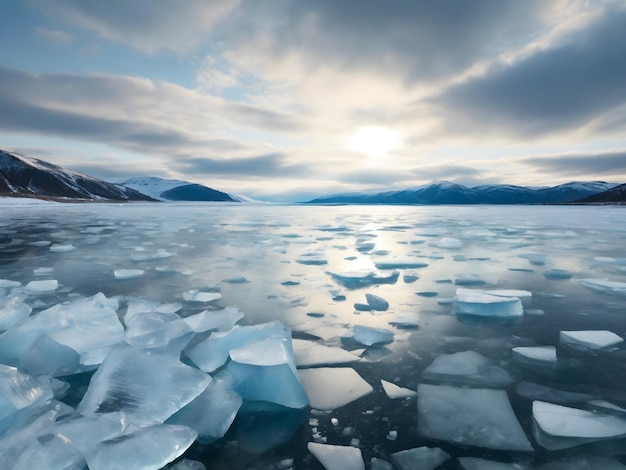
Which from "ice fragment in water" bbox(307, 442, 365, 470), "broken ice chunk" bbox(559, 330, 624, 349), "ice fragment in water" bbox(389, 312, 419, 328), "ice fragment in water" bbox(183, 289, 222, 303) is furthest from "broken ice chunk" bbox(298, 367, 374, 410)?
"ice fragment in water" bbox(183, 289, 222, 303)

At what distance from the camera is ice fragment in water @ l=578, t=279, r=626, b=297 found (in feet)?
13.3

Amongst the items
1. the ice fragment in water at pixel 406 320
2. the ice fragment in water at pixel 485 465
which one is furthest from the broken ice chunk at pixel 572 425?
the ice fragment in water at pixel 406 320

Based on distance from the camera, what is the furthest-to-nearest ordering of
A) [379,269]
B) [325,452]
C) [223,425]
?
[379,269]
[223,425]
[325,452]

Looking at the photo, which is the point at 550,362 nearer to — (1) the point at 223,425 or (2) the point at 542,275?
(1) the point at 223,425

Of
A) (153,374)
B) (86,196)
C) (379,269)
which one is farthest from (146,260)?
(86,196)

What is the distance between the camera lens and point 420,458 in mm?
1537

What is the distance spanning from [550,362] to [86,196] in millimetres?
137867

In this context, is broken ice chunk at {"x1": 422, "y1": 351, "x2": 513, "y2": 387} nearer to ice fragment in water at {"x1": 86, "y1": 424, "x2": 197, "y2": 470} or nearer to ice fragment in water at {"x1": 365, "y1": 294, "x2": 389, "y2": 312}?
ice fragment in water at {"x1": 365, "y1": 294, "x2": 389, "y2": 312}

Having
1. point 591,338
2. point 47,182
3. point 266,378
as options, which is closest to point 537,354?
point 591,338

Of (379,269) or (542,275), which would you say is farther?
(379,269)

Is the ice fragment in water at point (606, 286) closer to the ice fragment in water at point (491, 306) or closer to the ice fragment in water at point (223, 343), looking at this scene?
the ice fragment in water at point (491, 306)

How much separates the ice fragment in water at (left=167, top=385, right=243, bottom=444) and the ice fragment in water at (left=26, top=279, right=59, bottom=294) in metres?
3.36

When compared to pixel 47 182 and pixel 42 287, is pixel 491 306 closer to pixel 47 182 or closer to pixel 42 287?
pixel 42 287

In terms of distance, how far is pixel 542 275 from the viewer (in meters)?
5.10
